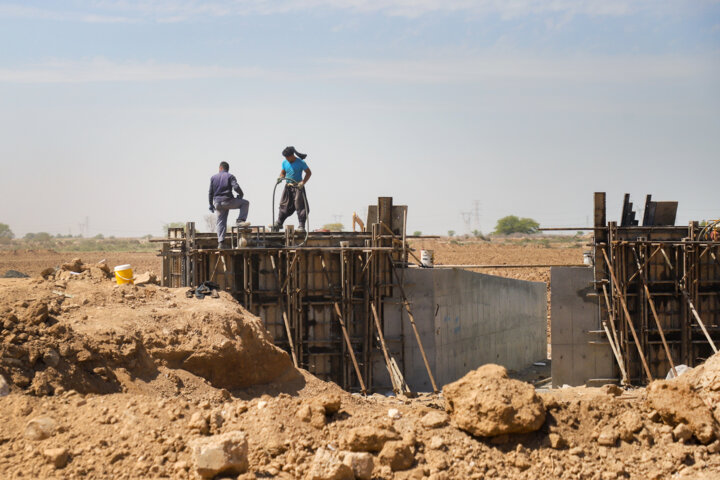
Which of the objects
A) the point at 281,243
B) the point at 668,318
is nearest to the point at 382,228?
the point at 281,243

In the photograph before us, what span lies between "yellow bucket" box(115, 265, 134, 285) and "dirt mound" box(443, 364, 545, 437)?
6.24 meters

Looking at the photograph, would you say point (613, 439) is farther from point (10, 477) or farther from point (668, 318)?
point (668, 318)

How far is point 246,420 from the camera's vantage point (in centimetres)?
882

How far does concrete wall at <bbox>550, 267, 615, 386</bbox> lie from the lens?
16.7 metres

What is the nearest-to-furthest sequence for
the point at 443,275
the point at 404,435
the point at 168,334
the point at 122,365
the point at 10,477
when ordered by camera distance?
the point at 10,477, the point at 404,435, the point at 122,365, the point at 168,334, the point at 443,275

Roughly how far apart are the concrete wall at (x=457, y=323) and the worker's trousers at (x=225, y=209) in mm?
3573

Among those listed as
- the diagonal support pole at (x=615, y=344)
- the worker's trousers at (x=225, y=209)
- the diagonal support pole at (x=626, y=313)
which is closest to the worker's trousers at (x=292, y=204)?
the worker's trousers at (x=225, y=209)

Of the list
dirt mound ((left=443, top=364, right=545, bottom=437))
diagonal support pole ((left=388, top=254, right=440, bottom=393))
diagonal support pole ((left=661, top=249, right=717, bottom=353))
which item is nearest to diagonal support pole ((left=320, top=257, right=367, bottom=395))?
diagonal support pole ((left=388, top=254, right=440, bottom=393))

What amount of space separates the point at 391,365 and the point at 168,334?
20.6ft

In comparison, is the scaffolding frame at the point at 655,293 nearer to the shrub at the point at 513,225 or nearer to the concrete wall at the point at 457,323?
the concrete wall at the point at 457,323

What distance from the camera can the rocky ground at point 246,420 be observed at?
26.1ft

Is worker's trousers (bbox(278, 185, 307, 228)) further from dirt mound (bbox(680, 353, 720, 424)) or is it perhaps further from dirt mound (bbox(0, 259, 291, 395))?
dirt mound (bbox(680, 353, 720, 424))

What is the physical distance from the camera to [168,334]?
34.1ft

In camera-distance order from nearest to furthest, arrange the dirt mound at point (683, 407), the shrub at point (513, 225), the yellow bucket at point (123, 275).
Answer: the dirt mound at point (683, 407) → the yellow bucket at point (123, 275) → the shrub at point (513, 225)
